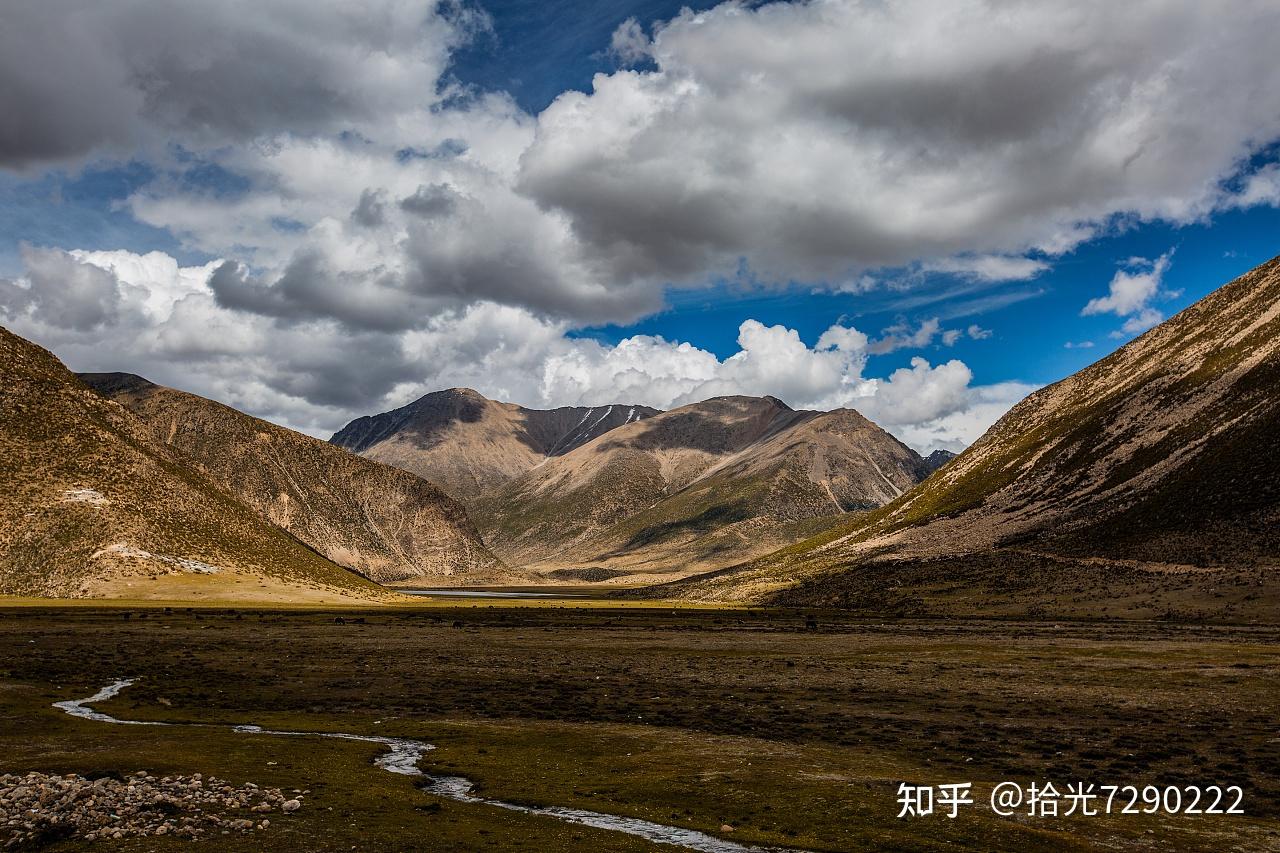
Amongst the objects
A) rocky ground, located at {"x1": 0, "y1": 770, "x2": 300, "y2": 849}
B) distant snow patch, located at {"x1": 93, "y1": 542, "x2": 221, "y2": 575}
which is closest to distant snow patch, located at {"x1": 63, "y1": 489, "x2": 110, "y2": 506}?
distant snow patch, located at {"x1": 93, "y1": 542, "x2": 221, "y2": 575}

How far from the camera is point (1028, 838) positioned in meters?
24.0

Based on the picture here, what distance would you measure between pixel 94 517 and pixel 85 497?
5.41m

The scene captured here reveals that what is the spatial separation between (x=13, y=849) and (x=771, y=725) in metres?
33.1

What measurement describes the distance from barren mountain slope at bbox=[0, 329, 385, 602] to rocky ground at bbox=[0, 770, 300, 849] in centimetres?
15092

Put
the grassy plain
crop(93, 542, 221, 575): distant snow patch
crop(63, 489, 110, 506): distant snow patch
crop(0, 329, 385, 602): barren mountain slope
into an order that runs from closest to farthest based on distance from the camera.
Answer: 1. the grassy plain
2. crop(0, 329, 385, 602): barren mountain slope
3. crop(93, 542, 221, 575): distant snow patch
4. crop(63, 489, 110, 506): distant snow patch

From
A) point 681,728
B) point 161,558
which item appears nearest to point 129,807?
point 681,728

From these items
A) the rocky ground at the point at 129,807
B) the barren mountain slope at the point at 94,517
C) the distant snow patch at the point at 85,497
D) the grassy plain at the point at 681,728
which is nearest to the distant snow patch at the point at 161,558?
the barren mountain slope at the point at 94,517

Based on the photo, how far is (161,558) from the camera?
170250mm

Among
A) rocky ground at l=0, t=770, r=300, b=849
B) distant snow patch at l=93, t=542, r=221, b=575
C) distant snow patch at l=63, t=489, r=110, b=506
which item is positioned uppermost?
distant snow patch at l=63, t=489, r=110, b=506

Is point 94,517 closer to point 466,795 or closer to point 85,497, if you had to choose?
point 85,497

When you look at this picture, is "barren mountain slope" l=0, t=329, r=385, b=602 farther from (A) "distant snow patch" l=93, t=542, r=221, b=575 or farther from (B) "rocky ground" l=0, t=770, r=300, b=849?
(B) "rocky ground" l=0, t=770, r=300, b=849

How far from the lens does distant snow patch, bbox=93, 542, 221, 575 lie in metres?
164

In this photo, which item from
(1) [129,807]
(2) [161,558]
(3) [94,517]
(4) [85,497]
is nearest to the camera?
(1) [129,807]

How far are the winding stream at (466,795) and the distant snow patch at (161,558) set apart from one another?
5290 inches
